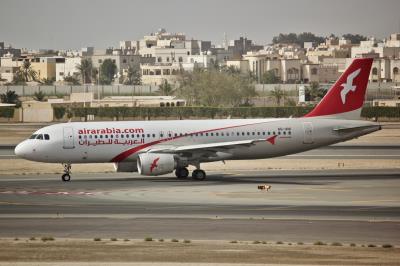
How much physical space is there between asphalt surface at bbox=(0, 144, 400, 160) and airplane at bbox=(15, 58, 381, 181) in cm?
1124

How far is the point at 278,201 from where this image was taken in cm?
5291

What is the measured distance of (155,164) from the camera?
61719 mm

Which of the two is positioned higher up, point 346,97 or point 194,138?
point 346,97

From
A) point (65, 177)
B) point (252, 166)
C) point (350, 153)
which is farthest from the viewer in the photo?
point (350, 153)

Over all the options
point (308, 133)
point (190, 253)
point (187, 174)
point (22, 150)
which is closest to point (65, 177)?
point (22, 150)

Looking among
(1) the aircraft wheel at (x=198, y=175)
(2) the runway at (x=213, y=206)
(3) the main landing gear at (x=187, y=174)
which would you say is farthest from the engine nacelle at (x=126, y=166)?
(1) the aircraft wheel at (x=198, y=175)

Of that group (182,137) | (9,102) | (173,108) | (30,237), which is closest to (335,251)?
(30,237)

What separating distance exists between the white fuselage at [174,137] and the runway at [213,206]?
1.79 m

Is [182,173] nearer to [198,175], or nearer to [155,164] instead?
[198,175]

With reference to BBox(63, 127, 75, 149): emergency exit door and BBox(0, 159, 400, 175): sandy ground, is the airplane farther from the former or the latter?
BBox(0, 159, 400, 175): sandy ground

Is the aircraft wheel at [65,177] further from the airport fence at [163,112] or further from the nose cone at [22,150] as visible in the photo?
the airport fence at [163,112]

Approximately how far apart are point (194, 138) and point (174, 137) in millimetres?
1389

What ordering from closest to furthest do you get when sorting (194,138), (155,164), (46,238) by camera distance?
(46,238) → (155,164) → (194,138)

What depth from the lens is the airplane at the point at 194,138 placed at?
63.3 meters
